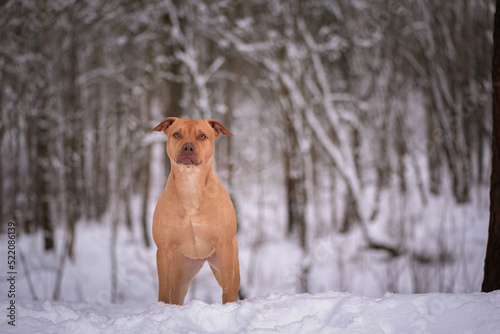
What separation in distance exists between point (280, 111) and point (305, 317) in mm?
8177

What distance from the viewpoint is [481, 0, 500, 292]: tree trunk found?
9.02 feet

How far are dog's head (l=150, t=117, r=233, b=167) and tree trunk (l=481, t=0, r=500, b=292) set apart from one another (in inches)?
84.6

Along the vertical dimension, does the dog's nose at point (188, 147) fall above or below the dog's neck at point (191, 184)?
above

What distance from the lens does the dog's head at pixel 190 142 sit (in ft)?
7.36

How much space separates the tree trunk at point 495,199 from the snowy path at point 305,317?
1.69 feet

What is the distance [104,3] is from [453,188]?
32.7 ft

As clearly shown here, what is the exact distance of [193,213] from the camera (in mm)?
2295

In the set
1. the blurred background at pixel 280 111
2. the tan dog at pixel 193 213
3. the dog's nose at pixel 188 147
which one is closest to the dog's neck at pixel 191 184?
the tan dog at pixel 193 213

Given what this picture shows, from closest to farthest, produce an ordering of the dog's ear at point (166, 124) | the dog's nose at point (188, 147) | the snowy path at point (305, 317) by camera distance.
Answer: the snowy path at point (305, 317)
the dog's nose at point (188, 147)
the dog's ear at point (166, 124)

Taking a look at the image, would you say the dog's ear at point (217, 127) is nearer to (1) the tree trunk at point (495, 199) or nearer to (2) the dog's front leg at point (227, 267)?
(2) the dog's front leg at point (227, 267)

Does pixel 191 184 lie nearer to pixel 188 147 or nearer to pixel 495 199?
pixel 188 147

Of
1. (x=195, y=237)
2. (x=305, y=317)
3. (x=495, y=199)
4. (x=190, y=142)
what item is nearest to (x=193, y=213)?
(x=195, y=237)

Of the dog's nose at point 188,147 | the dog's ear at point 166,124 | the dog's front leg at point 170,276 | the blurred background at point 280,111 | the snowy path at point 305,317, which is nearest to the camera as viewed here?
the snowy path at point 305,317

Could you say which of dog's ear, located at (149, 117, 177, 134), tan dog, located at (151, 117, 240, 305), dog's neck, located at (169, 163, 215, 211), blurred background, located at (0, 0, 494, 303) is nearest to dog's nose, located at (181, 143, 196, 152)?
tan dog, located at (151, 117, 240, 305)
